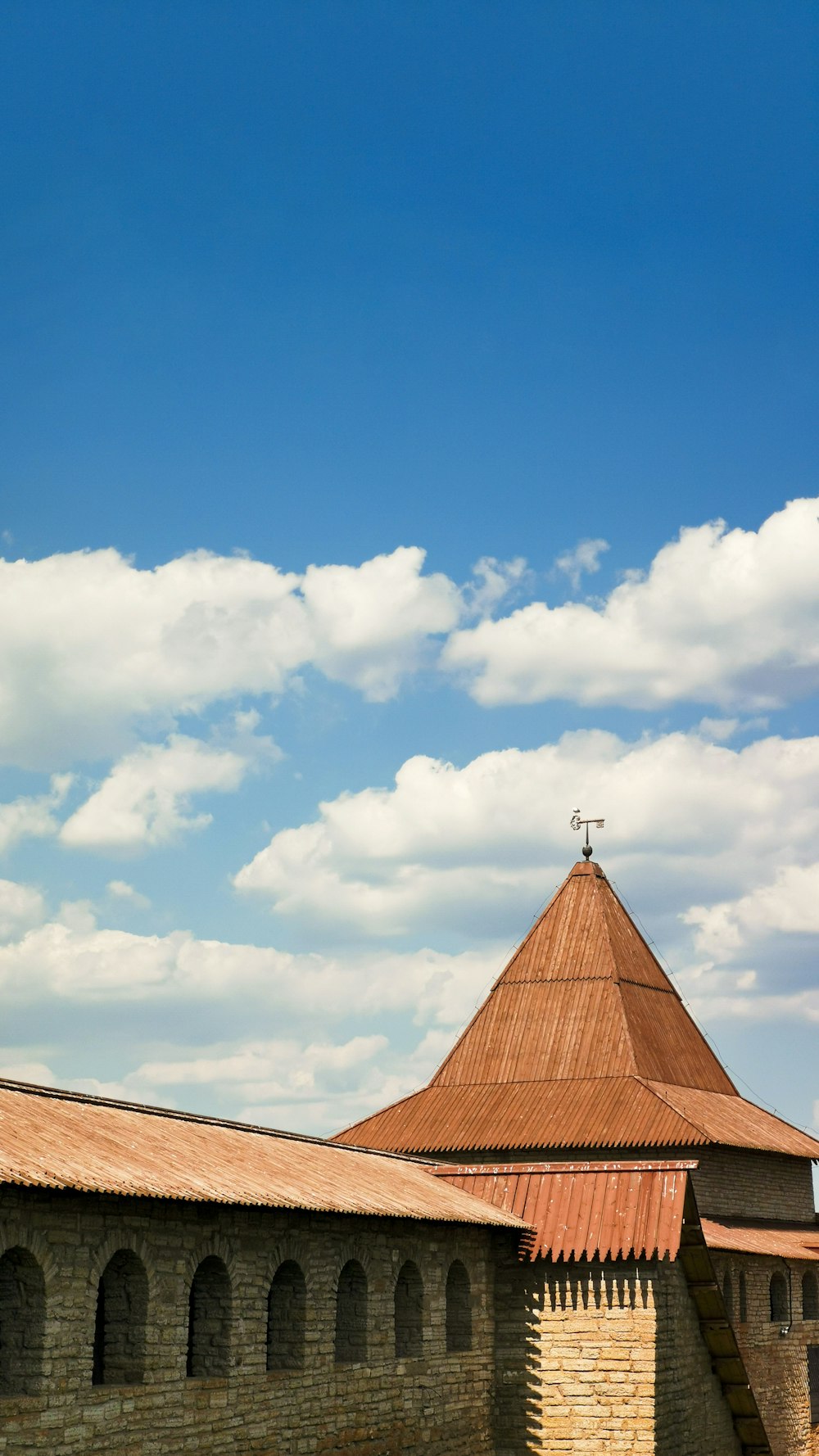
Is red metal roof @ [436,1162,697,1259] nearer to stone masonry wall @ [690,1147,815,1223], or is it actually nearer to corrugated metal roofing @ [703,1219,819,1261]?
corrugated metal roofing @ [703,1219,819,1261]

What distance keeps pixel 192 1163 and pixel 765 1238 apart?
17417 mm

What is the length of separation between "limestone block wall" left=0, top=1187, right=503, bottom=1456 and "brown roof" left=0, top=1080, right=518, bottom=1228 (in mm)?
284

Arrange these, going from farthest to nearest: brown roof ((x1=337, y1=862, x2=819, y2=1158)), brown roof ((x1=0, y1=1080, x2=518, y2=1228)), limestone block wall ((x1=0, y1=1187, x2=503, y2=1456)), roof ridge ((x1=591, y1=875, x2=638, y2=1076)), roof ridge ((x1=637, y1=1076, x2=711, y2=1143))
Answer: roof ridge ((x1=591, y1=875, x2=638, y2=1076)), brown roof ((x1=337, y1=862, x2=819, y2=1158)), roof ridge ((x1=637, y1=1076, x2=711, y2=1143)), brown roof ((x1=0, y1=1080, x2=518, y2=1228)), limestone block wall ((x1=0, y1=1187, x2=503, y2=1456))

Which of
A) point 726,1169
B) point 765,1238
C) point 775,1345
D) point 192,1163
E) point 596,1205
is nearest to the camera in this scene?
point 192,1163

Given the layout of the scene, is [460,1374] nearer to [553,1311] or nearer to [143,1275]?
[553,1311]

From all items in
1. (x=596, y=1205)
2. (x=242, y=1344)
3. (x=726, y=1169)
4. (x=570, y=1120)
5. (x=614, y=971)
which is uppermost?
(x=614, y=971)

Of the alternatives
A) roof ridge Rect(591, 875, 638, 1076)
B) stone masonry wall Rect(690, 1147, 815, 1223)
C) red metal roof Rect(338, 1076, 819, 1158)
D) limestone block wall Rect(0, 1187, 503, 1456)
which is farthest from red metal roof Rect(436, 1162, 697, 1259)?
roof ridge Rect(591, 875, 638, 1076)

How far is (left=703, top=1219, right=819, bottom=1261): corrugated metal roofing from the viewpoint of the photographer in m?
28.1

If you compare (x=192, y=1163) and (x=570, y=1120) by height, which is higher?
(x=570, y=1120)

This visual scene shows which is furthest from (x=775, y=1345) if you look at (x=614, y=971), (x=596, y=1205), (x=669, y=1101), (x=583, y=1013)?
(x=596, y=1205)

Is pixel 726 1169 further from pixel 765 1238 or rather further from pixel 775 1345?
pixel 775 1345

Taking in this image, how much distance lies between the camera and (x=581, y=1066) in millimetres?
33594

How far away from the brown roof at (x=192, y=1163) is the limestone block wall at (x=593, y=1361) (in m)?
1.29

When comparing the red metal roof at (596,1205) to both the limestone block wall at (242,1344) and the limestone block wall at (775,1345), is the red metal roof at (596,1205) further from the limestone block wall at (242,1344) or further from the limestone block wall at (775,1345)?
the limestone block wall at (775,1345)
